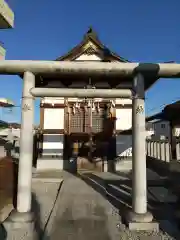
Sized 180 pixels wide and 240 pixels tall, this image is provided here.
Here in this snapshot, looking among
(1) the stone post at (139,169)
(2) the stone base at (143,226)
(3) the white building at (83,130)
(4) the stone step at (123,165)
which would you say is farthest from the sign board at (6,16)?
(2) the stone base at (143,226)

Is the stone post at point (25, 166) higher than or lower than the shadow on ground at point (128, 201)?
higher

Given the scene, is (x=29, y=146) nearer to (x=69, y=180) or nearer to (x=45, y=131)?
(x=69, y=180)

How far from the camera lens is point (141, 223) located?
600 centimetres

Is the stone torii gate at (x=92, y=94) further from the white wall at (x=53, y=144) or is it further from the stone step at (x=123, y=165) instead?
the white wall at (x=53, y=144)

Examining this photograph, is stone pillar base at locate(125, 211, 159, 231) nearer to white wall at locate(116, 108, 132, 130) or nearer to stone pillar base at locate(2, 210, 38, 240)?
stone pillar base at locate(2, 210, 38, 240)

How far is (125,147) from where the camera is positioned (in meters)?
16.7

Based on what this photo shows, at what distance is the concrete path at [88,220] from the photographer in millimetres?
5583

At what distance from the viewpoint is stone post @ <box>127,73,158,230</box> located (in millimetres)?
6066

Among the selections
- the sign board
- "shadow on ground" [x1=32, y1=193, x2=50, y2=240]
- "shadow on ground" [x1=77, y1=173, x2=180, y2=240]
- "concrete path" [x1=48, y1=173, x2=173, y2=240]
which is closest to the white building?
"shadow on ground" [x1=77, y1=173, x2=180, y2=240]

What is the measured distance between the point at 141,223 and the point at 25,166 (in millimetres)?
3697

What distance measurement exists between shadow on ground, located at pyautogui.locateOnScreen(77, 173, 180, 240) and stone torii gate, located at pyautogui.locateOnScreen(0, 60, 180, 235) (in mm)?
793

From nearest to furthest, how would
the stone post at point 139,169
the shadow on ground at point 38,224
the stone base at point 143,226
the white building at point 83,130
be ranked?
the shadow on ground at point 38,224, the stone base at point 143,226, the stone post at point 139,169, the white building at point 83,130

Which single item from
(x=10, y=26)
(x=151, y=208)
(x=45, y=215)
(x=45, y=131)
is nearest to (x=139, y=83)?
(x=151, y=208)

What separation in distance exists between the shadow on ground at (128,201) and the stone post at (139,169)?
58 cm
